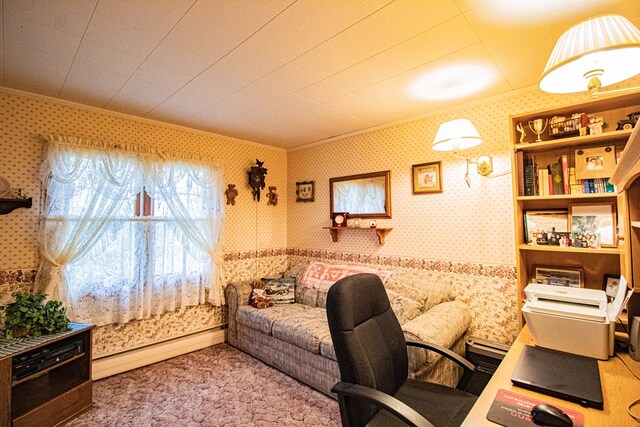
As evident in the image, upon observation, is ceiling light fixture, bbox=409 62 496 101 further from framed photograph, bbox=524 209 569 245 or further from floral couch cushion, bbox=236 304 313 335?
floral couch cushion, bbox=236 304 313 335

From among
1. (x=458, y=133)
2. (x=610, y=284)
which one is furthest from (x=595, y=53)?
(x=610, y=284)

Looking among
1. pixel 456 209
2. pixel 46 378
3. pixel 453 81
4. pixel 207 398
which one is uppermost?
pixel 453 81

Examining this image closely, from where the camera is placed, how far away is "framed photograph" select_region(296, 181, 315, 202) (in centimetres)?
421

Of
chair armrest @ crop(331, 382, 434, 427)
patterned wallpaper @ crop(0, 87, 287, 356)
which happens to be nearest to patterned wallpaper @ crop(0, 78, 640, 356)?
patterned wallpaper @ crop(0, 87, 287, 356)

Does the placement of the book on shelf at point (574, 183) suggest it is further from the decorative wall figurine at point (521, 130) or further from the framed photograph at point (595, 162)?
the decorative wall figurine at point (521, 130)

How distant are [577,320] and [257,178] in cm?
342

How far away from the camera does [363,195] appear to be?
3.64 metres

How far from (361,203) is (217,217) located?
171 centimetres

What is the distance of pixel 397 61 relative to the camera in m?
2.08

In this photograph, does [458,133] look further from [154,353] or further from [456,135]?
[154,353]

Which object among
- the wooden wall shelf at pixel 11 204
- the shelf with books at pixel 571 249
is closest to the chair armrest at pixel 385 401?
the shelf with books at pixel 571 249

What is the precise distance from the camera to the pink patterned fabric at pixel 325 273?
339 centimetres

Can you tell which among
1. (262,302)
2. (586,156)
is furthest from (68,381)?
(586,156)

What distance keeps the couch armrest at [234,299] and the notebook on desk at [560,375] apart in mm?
2725
